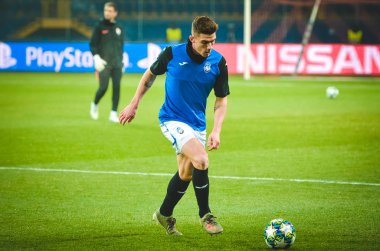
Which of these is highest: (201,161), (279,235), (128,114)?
(128,114)

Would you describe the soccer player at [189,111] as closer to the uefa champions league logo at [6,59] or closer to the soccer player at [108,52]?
the soccer player at [108,52]

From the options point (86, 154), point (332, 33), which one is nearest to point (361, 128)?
point (86, 154)

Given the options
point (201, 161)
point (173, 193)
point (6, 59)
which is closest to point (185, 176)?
point (173, 193)

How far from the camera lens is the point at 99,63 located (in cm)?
1598

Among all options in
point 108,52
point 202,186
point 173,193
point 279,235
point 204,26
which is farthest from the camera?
point 108,52

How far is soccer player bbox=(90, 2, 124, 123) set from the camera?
16.1 metres

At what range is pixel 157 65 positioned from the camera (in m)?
6.88

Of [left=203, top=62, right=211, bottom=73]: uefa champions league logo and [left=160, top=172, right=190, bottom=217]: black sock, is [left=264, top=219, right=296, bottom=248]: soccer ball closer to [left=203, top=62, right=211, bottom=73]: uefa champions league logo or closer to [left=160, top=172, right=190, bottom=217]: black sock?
[left=160, top=172, right=190, bottom=217]: black sock

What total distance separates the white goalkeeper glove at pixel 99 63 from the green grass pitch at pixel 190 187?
1.15m

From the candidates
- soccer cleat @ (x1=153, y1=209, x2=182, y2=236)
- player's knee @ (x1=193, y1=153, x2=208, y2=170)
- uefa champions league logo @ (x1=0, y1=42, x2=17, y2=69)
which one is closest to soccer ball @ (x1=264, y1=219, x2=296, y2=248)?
player's knee @ (x1=193, y1=153, x2=208, y2=170)

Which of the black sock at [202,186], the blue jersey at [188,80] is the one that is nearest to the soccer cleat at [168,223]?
the black sock at [202,186]

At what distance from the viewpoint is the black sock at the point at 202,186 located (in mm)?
6672

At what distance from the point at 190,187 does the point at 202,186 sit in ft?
8.89

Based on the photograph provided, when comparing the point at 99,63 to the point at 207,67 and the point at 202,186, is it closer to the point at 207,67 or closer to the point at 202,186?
the point at 207,67
